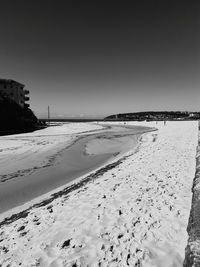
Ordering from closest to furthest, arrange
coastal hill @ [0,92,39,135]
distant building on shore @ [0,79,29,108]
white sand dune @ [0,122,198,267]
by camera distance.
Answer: white sand dune @ [0,122,198,267] < coastal hill @ [0,92,39,135] < distant building on shore @ [0,79,29,108]

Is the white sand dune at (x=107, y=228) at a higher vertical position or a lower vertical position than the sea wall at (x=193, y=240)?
lower

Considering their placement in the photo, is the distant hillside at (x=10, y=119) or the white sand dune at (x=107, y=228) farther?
the distant hillside at (x=10, y=119)

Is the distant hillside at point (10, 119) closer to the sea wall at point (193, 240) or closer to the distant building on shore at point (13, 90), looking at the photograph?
the distant building on shore at point (13, 90)

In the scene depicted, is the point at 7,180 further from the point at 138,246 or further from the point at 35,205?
the point at 138,246

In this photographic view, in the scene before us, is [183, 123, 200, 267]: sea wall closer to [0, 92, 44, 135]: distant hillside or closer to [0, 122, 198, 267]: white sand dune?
[0, 122, 198, 267]: white sand dune

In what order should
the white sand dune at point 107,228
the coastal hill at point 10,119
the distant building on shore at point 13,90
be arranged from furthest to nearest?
1. the distant building on shore at point 13,90
2. the coastal hill at point 10,119
3. the white sand dune at point 107,228

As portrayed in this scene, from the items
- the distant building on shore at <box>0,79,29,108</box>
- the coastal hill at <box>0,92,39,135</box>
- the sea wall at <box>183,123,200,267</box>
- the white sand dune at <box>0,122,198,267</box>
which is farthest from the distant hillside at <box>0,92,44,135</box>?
the sea wall at <box>183,123,200,267</box>

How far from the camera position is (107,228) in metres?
6.27

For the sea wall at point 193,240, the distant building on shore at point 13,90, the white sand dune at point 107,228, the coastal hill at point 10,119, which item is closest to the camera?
the sea wall at point 193,240

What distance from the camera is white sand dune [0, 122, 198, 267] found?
5020mm

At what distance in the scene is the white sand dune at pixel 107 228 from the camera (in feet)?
16.5

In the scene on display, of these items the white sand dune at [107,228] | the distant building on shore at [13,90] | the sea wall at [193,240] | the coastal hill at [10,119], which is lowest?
the white sand dune at [107,228]

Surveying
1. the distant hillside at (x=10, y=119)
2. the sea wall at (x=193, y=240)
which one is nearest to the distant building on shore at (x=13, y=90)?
the distant hillside at (x=10, y=119)

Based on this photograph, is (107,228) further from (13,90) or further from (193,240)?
(13,90)
